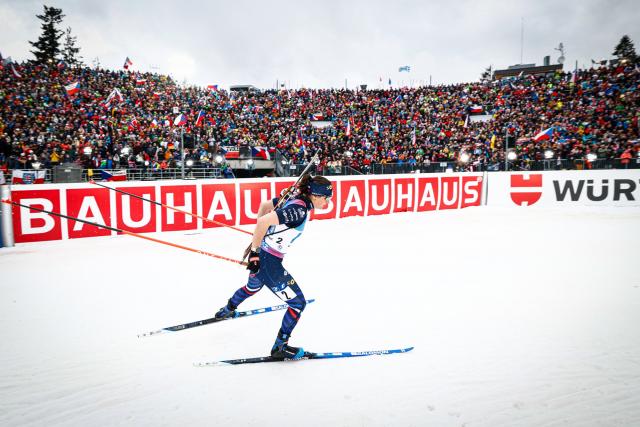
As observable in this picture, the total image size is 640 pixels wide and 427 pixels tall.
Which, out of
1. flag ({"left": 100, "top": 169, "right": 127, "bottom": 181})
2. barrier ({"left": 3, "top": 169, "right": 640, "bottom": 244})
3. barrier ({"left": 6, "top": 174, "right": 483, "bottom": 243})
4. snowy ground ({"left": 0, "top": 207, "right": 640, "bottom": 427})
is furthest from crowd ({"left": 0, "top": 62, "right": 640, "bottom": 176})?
snowy ground ({"left": 0, "top": 207, "right": 640, "bottom": 427})

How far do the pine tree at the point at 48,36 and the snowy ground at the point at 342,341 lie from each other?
8100 cm

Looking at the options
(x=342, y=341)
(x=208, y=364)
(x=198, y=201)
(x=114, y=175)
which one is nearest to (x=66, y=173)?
(x=114, y=175)

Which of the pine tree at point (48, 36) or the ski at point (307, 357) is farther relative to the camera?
the pine tree at point (48, 36)

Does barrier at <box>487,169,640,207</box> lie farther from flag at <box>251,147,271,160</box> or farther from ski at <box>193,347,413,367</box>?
ski at <box>193,347,413,367</box>

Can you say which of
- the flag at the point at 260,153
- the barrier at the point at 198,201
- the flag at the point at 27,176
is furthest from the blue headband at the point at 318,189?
the flag at the point at 260,153

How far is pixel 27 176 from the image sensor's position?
16203 mm

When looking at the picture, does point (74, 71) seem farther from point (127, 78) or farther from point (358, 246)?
point (358, 246)

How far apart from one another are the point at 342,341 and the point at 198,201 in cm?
895

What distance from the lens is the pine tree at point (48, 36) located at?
66875 millimetres

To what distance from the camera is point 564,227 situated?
1179cm

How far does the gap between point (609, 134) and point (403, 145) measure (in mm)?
13248

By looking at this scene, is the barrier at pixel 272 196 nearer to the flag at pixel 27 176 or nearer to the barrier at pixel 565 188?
the barrier at pixel 565 188

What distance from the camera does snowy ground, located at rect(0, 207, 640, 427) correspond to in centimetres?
299

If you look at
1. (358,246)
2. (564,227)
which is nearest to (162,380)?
(358,246)
